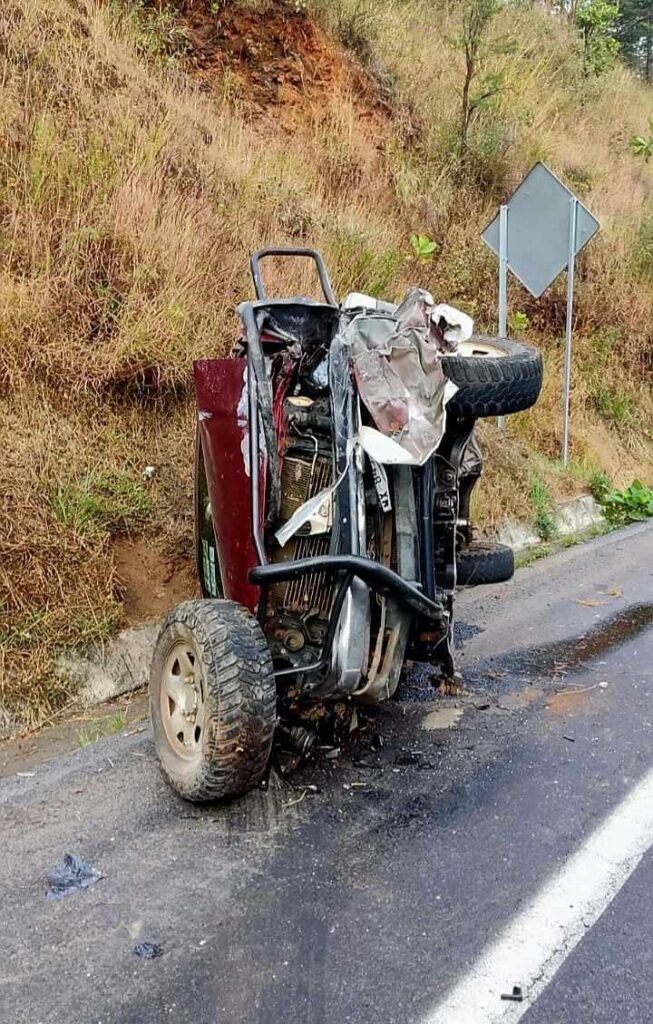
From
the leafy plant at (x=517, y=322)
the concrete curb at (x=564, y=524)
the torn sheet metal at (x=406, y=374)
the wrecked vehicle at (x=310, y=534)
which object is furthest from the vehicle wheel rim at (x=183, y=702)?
the leafy plant at (x=517, y=322)

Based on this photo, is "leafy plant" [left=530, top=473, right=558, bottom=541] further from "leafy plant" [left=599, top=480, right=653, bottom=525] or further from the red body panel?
the red body panel

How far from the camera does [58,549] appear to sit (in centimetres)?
437

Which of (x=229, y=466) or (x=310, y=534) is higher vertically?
(x=229, y=466)

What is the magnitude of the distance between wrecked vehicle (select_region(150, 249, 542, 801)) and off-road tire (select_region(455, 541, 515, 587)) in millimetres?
693

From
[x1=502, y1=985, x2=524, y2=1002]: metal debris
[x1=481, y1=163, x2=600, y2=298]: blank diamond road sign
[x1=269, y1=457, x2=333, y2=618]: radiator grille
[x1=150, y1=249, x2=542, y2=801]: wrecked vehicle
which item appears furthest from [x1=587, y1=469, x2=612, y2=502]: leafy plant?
[x1=502, y1=985, x2=524, y2=1002]: metal debris

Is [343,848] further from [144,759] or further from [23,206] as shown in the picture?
[23,206]

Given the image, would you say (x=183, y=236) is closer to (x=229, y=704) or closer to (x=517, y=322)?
(x=229, y=704)

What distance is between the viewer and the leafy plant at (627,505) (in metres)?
8.34

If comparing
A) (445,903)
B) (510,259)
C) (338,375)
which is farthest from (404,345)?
(510,259)

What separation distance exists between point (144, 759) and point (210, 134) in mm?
6657

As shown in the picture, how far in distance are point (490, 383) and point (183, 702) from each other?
1.92m

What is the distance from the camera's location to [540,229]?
8219 millimetres

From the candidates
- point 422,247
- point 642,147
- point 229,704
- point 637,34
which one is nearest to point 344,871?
point 229,704

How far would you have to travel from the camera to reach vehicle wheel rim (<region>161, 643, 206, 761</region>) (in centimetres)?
305
